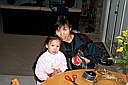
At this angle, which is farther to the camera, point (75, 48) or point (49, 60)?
point (75, 48)

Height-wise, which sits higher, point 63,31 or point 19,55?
point 63,31

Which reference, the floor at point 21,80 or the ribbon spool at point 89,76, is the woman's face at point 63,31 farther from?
the floor at point 21,80

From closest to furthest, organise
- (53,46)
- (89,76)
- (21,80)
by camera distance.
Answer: (89,76), (53,46), (21,80)

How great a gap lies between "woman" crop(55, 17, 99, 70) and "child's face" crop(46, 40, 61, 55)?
5.7 inches

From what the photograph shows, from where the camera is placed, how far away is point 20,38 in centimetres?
530

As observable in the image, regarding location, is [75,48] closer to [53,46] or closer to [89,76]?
[53,46]

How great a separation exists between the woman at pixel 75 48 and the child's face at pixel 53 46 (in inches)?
5.7

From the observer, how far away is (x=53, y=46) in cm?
209

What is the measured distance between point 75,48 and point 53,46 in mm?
339

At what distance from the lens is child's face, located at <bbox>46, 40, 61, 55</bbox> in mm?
2076

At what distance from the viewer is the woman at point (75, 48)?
225 centimetres

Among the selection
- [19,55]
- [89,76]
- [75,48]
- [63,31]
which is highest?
[63,31]

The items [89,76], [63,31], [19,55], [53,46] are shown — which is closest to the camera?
[89,76]

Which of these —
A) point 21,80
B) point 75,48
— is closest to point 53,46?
point 75,48
